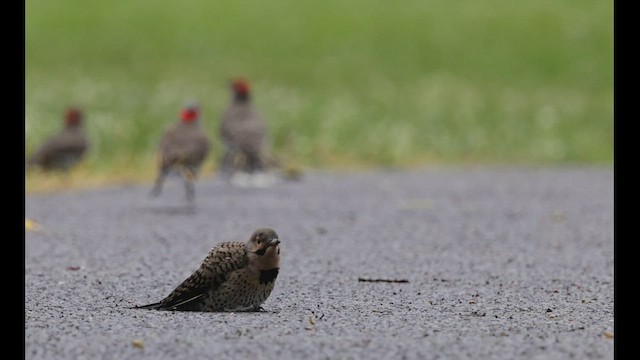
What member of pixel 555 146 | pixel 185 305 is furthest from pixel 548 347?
pixel 555 146

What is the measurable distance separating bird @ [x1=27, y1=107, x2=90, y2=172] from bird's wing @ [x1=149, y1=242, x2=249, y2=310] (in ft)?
32.4

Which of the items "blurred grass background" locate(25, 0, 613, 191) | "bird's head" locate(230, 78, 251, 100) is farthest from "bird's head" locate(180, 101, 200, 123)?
"blurred grass background" locate(25, 0, 613, 191)

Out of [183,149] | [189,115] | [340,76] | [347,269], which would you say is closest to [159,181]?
[183,149]

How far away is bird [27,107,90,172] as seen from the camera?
17172 millimetres

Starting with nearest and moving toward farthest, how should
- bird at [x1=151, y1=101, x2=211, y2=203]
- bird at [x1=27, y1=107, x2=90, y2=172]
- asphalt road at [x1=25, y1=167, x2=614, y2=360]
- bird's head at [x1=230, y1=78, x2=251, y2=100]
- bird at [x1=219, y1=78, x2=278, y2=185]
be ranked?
asphalt road at [x1=25, y1=167, x2=614, y2=360] < bird at [x1=151, y1=101, x2=211, y2=203] < bird at [x1=219, y1=78, x2=278, y2=185] < bird at [x1=27, y1=107, x2=90, y2=172] < bird's head at [x1=230, y1=78, x2=251, y2=100]

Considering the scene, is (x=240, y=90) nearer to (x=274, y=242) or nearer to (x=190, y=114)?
(x=190, y=114)

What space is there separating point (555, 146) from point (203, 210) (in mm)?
10322

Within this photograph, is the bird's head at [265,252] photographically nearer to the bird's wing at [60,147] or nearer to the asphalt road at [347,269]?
the asphalt road at [347,269]

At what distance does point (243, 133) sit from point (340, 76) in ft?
43.8

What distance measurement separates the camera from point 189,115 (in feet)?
47.8

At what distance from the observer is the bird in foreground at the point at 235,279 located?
755cm

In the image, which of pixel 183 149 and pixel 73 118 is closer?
pixel 183 149

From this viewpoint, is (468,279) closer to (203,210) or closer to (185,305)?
(185,305)

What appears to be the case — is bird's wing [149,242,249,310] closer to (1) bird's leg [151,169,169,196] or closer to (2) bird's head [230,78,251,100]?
(1) bird's leg [151,169,169,196]
